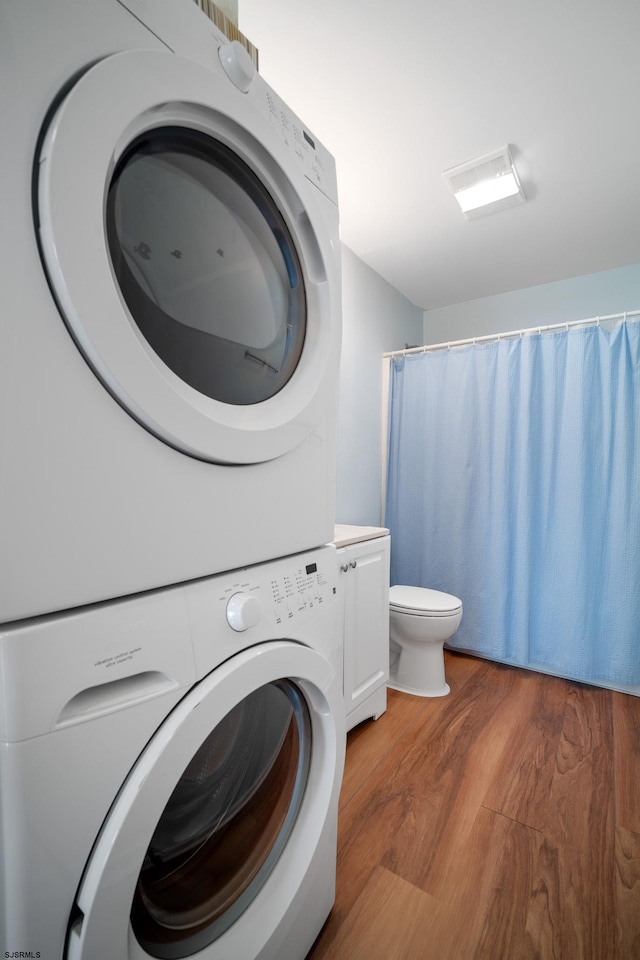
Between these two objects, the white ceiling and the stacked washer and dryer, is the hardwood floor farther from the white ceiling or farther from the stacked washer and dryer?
the white ceiling

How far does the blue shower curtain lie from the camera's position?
193 centimetres

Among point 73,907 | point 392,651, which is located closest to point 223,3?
point 73,907

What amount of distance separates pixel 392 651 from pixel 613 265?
255 centimetres

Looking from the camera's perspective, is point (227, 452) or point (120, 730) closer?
point (120, 730)

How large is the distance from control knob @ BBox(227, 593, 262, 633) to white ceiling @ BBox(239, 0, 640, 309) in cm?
153

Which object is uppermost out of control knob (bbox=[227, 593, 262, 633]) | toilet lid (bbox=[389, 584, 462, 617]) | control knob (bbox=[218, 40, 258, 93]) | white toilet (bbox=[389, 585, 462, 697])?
control knob (bbox=[218, 40, 258, 93])

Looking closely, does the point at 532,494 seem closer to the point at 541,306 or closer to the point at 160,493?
the point at 541,306

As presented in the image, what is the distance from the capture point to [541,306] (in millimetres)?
2674

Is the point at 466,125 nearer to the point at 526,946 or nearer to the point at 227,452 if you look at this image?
the point at 227,452

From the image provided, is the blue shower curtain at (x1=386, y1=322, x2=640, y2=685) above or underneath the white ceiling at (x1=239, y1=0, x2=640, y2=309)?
underneath

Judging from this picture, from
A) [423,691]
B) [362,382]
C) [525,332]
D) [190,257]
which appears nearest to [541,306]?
[525,332]

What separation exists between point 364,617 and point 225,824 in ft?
3.25

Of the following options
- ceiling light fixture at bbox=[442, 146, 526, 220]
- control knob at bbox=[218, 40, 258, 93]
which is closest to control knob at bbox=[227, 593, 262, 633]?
control knob at bbox=[218, 40, 258, 93]

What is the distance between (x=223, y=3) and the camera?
800 mm
